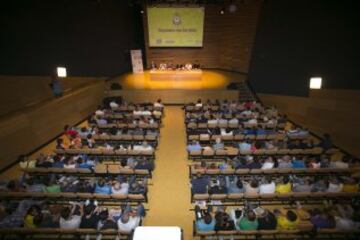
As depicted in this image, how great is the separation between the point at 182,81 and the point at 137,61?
12.4 ft

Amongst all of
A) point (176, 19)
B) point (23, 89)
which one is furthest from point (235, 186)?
point (23, 89)

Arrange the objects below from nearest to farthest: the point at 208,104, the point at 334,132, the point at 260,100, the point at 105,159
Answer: the point at 105,159 → the point at 334,132 → the point at 208,104 → the point at 260,100

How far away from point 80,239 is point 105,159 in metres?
3.49

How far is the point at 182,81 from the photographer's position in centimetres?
1728

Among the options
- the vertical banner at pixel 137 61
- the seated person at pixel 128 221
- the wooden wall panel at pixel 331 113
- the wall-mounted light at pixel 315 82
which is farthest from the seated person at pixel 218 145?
→ the vertical banner at pixel 137 61

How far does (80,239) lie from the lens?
21.6 ft

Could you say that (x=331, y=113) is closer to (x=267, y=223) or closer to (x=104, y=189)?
(x=267, y=223)

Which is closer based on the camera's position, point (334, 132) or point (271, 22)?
point (334, 132)

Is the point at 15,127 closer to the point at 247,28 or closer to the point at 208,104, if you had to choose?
the point at 208,104

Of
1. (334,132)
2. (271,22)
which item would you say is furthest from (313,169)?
(271,22)

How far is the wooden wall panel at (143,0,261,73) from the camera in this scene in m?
18.0

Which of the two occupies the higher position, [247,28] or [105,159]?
[247,28]

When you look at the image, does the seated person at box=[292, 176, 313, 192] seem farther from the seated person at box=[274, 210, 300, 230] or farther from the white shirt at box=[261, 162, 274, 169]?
the seated person at box=[274, 210, 300, 230]

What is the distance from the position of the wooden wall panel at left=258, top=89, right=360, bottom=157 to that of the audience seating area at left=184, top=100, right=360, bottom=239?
2.70 ft
